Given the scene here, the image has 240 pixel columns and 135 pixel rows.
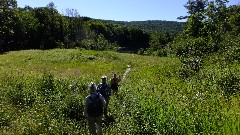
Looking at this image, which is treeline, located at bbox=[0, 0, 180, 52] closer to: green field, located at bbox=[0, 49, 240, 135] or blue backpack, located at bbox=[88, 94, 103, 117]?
green field, located at bbox=[0, 49, 240, 135]

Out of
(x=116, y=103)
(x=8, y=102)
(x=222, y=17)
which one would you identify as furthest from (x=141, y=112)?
(x=222, y=17)

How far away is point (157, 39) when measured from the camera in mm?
129875

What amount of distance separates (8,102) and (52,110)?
3.30 metres

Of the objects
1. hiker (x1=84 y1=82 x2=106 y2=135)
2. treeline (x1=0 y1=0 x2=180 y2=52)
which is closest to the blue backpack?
hiker (x1=84 y1=82 x2=106 y2=135)

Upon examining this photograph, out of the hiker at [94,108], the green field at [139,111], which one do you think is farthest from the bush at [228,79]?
the hiker at [94,108]

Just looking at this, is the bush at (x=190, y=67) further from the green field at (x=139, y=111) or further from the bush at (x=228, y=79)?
the bush at (x=228, y=79)

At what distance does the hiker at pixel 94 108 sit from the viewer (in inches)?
405

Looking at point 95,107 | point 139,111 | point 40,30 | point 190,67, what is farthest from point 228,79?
point 40,30

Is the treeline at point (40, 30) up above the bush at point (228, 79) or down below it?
below

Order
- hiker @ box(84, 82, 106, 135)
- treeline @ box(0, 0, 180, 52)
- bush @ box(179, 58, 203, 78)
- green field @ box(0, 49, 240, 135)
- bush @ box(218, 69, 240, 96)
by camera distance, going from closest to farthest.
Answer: green field @ box(0, 49, 240, 135) → hiker @ box(84, 82, 106, 135) → bush @ box(218, 69, 240, 96) → bush @ box(179, 58, 203, 78) → treeline @ box(0, 0, 180, 52)

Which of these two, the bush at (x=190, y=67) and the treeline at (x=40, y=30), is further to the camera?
the treeline at (x=40, y=30)

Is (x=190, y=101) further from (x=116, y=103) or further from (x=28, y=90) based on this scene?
(x=28, y=90)

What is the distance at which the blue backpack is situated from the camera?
10305 millimetres

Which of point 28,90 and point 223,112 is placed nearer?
point 223,112
